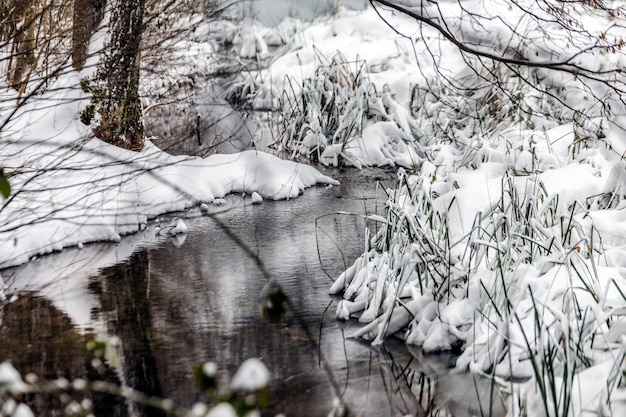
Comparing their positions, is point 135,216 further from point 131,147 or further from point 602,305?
point 602,305

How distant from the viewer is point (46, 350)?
385 centimetres

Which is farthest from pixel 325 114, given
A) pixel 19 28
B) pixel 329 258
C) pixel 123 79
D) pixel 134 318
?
pixel 134 318

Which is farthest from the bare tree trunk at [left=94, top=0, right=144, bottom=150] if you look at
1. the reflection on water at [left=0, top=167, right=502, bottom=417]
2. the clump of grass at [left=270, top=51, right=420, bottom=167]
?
the reflection on water at [left=0, top=167, right=502, bottom=417]

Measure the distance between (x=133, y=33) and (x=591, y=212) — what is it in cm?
452

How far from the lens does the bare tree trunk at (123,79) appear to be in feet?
23.2

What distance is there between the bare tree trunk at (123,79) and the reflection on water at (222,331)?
6.15 feet

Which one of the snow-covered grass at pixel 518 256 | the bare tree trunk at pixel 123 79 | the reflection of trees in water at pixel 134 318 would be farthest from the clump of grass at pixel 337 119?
the reflection of trees in water at pixel 134 318

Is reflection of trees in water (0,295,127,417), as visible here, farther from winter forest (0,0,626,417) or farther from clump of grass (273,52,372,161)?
clump of grass (273,52,372,161)

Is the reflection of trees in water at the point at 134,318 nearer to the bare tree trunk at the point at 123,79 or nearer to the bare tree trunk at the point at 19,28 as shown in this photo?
the bare tree trunk at the point at 19,28

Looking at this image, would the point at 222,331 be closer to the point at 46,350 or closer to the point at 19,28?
the point at 46,350

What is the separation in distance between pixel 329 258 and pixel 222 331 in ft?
4.79

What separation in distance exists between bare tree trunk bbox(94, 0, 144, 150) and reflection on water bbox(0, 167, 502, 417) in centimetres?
187

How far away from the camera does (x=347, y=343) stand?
3.94 metres

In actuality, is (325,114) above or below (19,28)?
below
